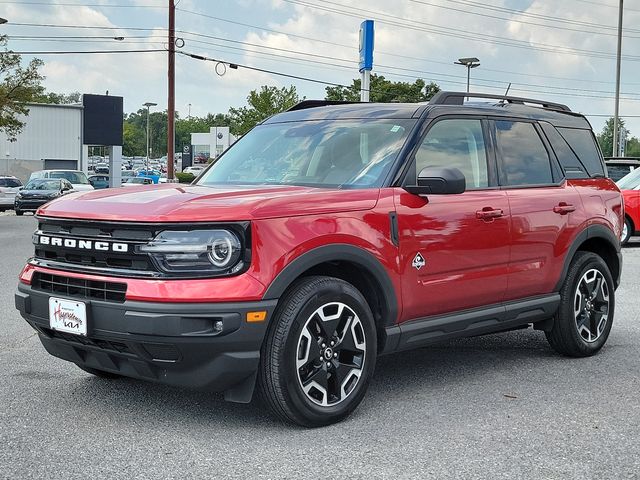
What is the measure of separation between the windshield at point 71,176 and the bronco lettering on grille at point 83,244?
1111 inches

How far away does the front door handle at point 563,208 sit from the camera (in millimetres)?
5965

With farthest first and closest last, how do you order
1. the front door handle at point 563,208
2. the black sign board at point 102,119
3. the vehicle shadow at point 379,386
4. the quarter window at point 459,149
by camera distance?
the black sign board at point 102,119
the front door handle at point 563,208
the quarter window at point 459,149
the vehicle shadow at point 379,386

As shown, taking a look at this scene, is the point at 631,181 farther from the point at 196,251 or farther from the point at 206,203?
the point at 196,251

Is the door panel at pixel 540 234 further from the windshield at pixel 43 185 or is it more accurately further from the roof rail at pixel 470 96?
the windshield at pixel 43 185

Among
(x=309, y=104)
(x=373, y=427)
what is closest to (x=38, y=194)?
(x=309, y=104)

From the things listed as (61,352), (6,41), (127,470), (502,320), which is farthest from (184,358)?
(6,41)

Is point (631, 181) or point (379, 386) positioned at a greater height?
point (631, 181)

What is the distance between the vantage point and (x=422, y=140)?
5180mm


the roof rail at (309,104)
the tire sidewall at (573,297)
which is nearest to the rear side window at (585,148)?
the tire sidewall at (573,297)

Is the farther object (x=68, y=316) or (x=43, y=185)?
(x=43, y=185)

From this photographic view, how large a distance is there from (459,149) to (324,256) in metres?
1.60

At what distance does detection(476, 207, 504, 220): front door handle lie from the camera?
5.28 metres

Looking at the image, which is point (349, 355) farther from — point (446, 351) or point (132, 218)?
point (446, 351)

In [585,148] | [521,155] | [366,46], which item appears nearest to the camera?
[521,155]
